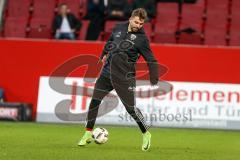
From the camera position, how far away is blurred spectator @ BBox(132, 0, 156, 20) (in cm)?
2030

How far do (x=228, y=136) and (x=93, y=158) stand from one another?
583 cm

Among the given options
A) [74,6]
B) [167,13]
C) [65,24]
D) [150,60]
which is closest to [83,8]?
[74,6]

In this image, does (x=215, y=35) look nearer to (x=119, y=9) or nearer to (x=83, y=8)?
(x=119, y=9)

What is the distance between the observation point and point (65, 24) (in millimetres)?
19891

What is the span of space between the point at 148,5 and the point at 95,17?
1.50 meters

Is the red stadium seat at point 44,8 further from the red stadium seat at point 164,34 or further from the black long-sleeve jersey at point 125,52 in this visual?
the black long-sleeve jersey at point 125,52

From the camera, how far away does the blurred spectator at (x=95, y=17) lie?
2030 cm

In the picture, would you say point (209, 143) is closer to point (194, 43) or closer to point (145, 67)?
point (145, 67)

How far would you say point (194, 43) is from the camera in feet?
65.3

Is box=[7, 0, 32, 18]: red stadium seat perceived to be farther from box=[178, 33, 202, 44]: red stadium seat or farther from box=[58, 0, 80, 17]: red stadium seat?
box=[178, 33, 202, 44]: red stadium seat

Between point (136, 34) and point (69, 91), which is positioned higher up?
point (136, 34)

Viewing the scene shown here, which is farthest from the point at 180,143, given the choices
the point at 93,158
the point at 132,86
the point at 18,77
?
the point at 18,77

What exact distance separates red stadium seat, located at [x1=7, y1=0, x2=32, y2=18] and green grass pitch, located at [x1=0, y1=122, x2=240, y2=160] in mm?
4785

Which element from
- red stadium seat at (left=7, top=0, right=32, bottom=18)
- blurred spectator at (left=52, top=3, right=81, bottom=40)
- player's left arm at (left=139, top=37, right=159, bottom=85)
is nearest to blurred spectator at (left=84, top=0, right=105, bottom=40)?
blurred spectator at (left=52, top=3, right=81, bottom=40)
